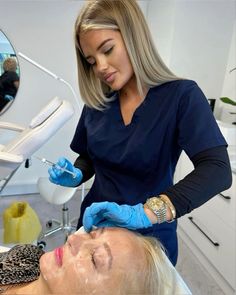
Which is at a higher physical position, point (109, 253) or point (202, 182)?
point (202, 182)

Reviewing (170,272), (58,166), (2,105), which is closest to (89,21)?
(58,166)

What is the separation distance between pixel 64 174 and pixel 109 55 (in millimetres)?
460

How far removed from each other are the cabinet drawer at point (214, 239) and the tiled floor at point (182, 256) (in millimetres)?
110

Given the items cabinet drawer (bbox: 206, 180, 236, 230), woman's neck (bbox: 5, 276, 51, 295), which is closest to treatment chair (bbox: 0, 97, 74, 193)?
woman's neck (bbox: 5, 276, 51, 295)

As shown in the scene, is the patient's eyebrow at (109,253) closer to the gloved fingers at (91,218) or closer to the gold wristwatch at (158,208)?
the gloved fingers at (91,218)

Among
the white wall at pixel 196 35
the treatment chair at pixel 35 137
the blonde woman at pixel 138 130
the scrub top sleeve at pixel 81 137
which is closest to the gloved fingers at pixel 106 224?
the blonde woman at pixel 138 130

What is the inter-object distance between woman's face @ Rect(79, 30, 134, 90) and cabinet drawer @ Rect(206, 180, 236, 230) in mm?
1106

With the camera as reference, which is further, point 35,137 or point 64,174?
point 35,137

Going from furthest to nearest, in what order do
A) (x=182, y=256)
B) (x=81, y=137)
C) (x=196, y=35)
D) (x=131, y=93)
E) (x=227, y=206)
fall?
(x=196, y=35), (x=182, y=256), (x=227, y=206), (x=81, y=137), (x=131, y=93)

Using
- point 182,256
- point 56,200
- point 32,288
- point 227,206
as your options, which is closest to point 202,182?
point 32,288

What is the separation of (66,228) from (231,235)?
115 cm

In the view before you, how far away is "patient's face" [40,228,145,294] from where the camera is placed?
795mm

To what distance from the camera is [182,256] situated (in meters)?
2.06

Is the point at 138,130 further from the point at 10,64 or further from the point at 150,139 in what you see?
the point at 10,64
